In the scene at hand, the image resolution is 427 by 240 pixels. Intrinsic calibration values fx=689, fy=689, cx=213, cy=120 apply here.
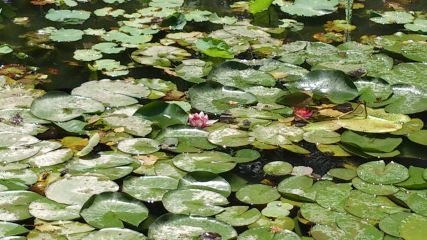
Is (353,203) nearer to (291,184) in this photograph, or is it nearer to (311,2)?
(291,184)

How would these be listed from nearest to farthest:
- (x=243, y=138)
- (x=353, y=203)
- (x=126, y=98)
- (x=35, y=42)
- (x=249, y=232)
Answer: (x=249, y=232)
(x=353, y=203)
(x=243, y=138)
(x=126, y=98)
(x=35, y=42)

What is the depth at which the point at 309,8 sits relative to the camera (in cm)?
348

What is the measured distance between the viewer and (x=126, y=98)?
2.43 metres

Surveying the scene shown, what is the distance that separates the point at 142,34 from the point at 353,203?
5.36 ft

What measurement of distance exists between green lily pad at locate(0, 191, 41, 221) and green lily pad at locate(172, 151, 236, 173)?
417 millimetres

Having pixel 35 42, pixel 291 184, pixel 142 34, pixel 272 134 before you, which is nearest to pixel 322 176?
pixel 291 184

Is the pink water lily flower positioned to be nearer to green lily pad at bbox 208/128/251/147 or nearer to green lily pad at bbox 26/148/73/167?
green lily pad at bbox 208/128/251/147

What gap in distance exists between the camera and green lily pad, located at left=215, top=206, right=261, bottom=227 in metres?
1.72

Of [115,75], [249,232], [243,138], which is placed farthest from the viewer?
[115,75]

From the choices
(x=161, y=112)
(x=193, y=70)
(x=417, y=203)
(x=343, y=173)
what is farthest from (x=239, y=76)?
(x=417, y=203)

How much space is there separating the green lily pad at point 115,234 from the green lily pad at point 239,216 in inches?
8.5

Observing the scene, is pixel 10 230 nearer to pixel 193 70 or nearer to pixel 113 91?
pixel 113 91

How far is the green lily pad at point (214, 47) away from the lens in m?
2.88

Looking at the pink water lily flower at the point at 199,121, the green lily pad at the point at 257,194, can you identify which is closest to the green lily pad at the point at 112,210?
the green lily pad at the point at 257,194
